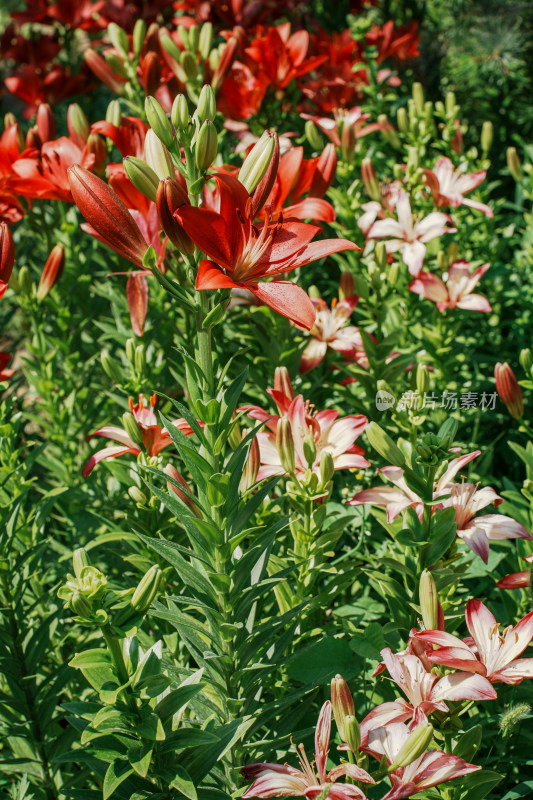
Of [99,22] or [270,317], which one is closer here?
[270,317]

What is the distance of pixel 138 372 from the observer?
1.36 m

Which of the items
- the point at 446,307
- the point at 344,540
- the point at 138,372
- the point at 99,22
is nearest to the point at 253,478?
the point at 138,372

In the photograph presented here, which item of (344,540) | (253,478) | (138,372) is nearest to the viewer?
(253,478)

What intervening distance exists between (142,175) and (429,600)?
25.7 inches

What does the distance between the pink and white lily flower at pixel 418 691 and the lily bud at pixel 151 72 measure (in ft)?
5.25

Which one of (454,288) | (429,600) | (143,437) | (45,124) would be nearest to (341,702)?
(429,600)

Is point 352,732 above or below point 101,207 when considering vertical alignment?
below

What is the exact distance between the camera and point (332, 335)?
156cm

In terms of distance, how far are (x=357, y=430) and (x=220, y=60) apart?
3.93 feet

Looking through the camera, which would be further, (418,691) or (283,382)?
(283,382)

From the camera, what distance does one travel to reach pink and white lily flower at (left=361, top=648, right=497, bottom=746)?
Answer: 0.88m

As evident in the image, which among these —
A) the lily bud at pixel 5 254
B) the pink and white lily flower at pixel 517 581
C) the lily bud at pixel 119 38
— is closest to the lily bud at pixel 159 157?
the lily bud at pixel 5 254

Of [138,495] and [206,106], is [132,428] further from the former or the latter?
[206,106]

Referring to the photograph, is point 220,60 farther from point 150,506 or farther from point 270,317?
point 150,506
